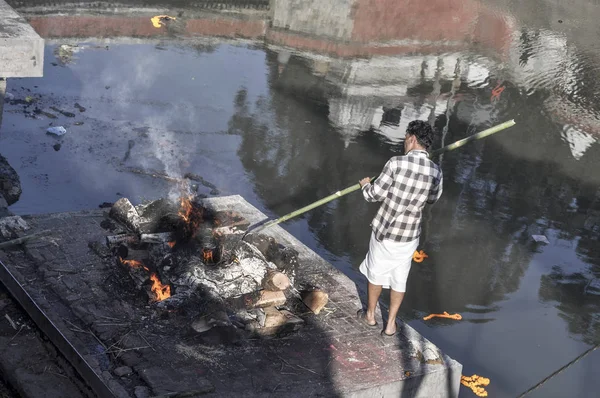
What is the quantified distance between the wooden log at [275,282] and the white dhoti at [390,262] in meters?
0.76

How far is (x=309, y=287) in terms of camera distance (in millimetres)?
7383

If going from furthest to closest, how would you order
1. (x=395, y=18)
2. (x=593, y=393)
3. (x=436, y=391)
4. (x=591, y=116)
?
(x=395, y=18) → (x=591, y=116) → (x=593, y=393) → (x=436, y=391)

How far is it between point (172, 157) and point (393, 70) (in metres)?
6.88

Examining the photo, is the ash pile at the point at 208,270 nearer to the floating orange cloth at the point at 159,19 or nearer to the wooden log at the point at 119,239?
the wooden log at the point at 119,239

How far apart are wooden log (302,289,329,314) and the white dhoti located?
48 centimetres

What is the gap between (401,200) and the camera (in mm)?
6422

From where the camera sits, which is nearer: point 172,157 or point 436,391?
point 436,391

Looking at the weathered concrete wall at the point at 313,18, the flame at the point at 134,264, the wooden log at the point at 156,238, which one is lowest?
the flame at the point at 134,264

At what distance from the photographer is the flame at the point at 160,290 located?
6738mm

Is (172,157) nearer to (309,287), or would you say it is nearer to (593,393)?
(309,287)

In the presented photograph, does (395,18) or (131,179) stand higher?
(395,18)

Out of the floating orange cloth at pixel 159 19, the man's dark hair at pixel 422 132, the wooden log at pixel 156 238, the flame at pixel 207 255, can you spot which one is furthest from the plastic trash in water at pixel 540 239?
the floating orange cloth at pixel 159 19

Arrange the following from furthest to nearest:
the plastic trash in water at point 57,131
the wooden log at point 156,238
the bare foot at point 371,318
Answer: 1. the plastic trash in water at point 57,131
2. the wooden log at point 156,238
3. the bare foot at point 371,318

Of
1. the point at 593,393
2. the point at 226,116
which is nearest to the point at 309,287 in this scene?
the point at 593,393
